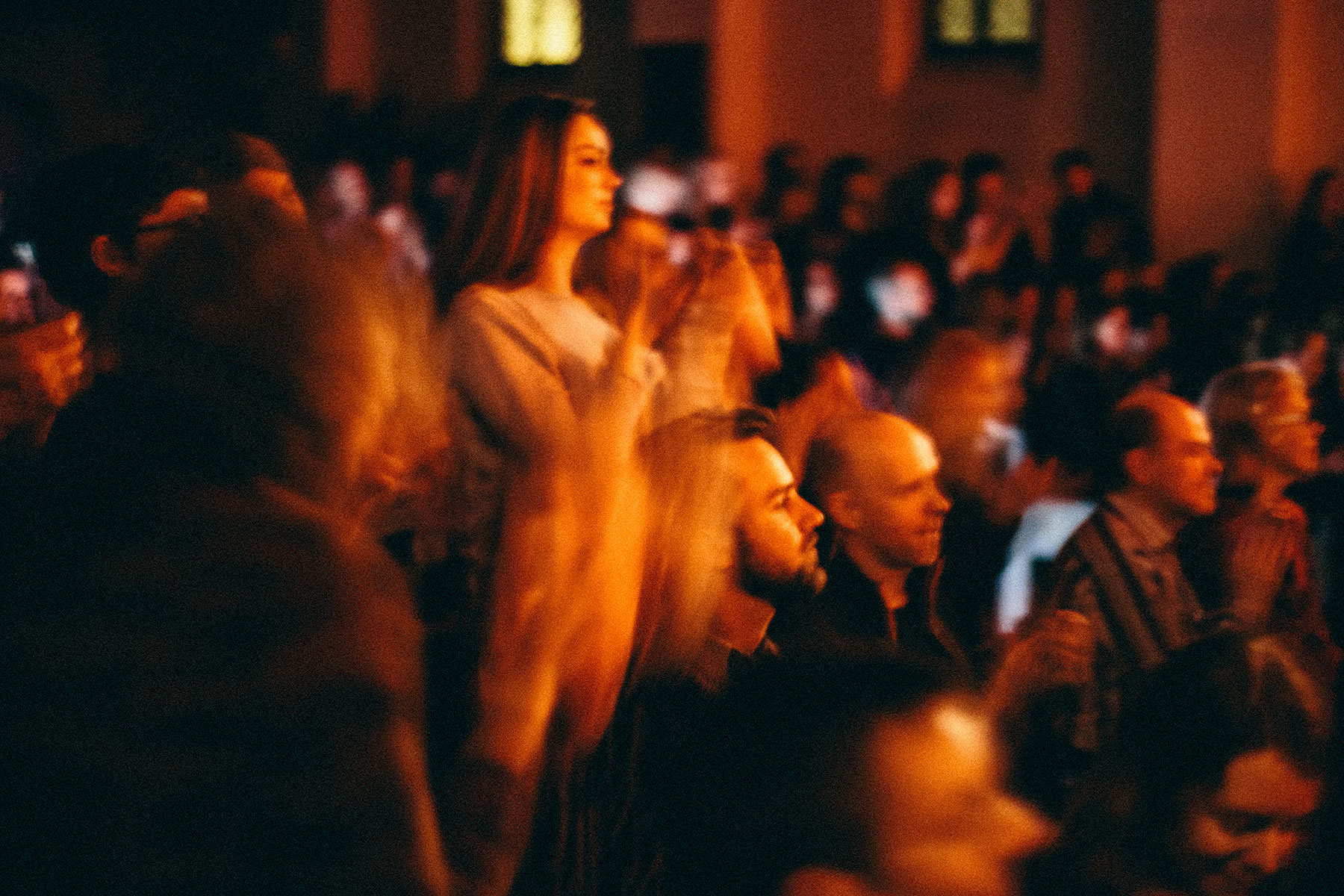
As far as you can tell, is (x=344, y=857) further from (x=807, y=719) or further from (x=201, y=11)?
(x=201, y=11)

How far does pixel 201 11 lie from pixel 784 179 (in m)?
8.34

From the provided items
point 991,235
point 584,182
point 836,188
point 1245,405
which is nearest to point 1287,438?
point 1245,405

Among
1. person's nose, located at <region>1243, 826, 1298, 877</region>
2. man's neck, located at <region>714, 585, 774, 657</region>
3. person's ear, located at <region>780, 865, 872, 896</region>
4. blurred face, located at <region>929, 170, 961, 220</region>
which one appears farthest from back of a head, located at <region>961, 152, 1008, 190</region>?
person's ear, located at <region>780, 865, 872, 896</region>

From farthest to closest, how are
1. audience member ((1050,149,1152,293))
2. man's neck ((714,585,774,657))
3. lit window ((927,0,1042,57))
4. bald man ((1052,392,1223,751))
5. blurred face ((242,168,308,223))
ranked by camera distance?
1. lit window ((927,0,1042,57))
2. audience member ((1050,149,1152,293))
3. bald man ((1052,392,1223,751))
4. blurred face ((242,168,308,223))
5. man's neck ((714,585,774,657))

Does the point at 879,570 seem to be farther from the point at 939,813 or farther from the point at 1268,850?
the point at 939,813

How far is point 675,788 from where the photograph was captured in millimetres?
2328

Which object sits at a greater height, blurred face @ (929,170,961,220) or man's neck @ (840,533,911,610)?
blurred face @ (929,170,961,220)

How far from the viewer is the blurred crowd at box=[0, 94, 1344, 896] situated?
1.54 m

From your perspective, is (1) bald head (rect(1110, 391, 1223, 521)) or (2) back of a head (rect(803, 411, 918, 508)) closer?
(2) back of a head (rect(803, 411, 918, 508))

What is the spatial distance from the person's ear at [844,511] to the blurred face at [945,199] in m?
6.00

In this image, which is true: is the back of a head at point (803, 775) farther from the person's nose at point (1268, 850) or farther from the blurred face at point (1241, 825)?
the person's nose at point (1268, 850)

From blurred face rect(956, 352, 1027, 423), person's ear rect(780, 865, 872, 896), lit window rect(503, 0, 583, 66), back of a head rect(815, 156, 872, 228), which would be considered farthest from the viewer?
lit window rect(503, 0, 583, 66)

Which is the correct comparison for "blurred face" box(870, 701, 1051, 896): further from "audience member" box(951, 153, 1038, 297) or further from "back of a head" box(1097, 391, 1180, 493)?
"audience member" box(951, 153, 1038, 297)

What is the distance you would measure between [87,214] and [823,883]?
1.93 m
